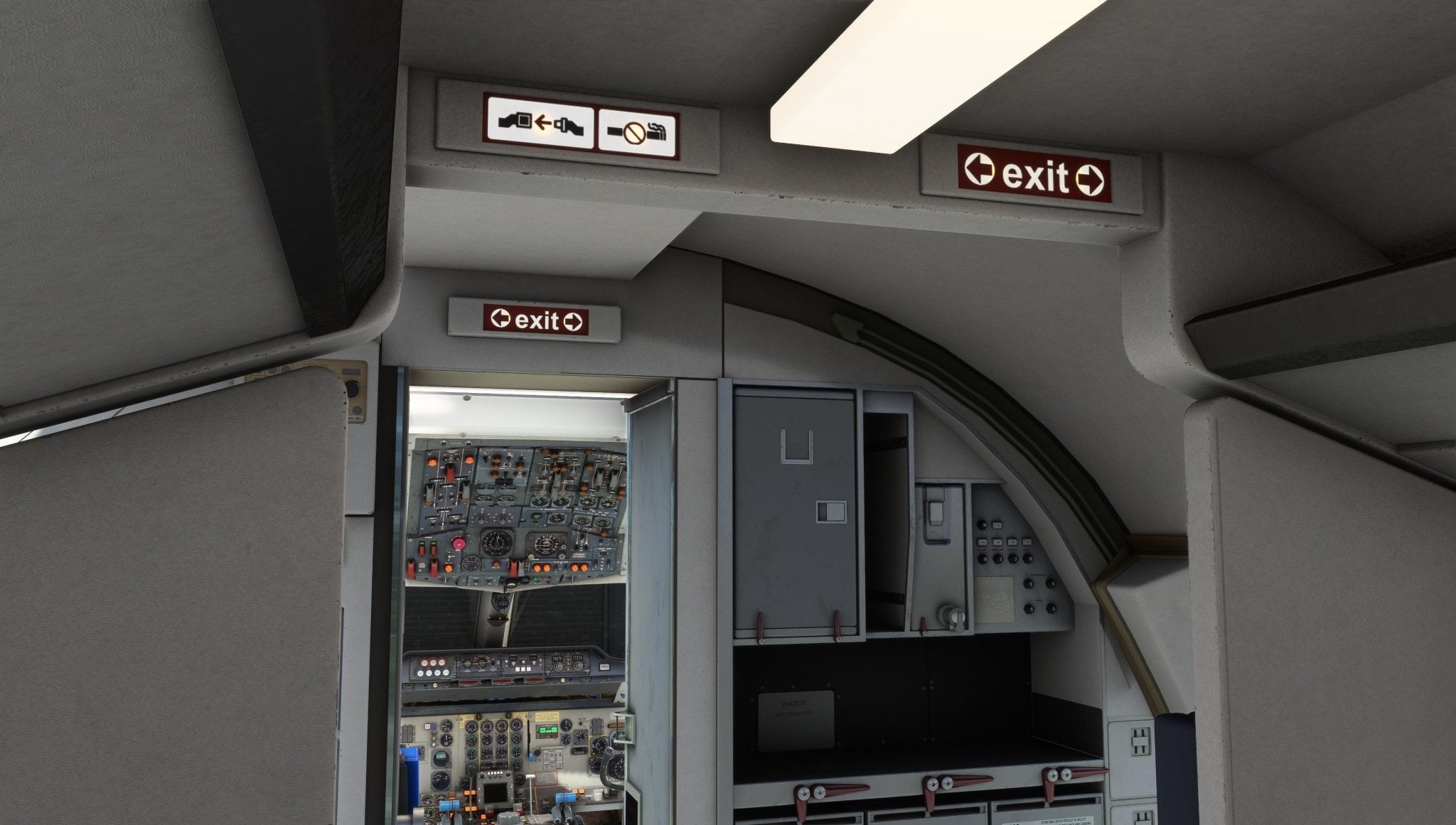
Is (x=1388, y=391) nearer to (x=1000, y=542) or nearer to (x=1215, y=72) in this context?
(x=1215, y=72)

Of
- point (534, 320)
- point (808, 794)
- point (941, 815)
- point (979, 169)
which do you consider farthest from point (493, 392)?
point (979, 169)

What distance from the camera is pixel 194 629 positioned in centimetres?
192

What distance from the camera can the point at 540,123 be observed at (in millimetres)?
2309

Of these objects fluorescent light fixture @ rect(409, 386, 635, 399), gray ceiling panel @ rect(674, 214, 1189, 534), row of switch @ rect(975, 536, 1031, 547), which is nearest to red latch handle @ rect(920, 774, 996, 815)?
row of switch @ rect(975, 536, 1031, 547)

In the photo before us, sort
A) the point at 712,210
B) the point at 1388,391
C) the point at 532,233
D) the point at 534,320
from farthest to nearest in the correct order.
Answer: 1. the point at 534,320
2. the point at 532,233
3. the point at 712,210
4. the point at 1388,391

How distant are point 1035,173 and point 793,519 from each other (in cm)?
233

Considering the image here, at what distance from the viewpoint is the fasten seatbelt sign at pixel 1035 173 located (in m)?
2.61

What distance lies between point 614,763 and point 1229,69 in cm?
844

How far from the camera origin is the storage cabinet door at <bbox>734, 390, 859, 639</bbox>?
15.2ft

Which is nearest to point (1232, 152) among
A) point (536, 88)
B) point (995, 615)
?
point (536, 88)

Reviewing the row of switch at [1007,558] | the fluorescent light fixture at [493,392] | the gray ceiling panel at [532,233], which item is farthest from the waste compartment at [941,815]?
the gray ceiling panel at [532,233]

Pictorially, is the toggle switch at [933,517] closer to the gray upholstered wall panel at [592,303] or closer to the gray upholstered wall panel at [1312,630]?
the gray upholstered wall panel at [592,303]

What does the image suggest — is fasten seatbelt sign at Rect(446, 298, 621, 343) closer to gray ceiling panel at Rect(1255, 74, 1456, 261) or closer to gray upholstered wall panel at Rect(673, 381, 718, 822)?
gray upholstered wall panel at Rect(673, 381, 718, 822)

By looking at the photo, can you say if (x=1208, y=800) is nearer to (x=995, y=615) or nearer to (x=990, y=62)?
(x=990, y=62)
